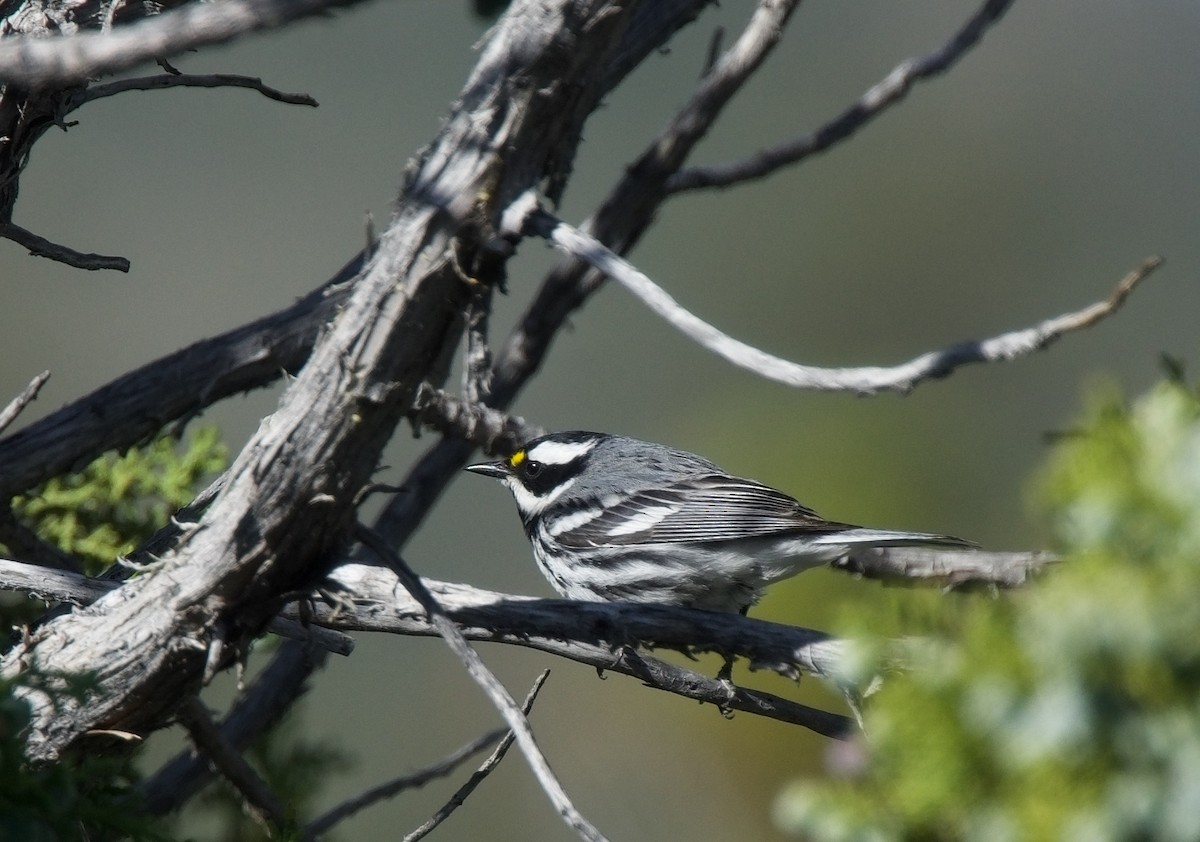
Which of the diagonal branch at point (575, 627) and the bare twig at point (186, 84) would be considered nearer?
the diagonal branch at point (575, 627)

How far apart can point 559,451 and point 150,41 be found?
8.23 ft

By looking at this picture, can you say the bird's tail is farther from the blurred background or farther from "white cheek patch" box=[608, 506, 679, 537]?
the blurred background

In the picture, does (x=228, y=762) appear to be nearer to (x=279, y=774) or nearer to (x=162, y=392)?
(x=279, y=774)

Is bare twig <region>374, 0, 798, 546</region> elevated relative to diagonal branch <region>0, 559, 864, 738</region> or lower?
elevated

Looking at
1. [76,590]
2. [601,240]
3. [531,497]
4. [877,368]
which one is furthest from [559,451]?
[877,368]

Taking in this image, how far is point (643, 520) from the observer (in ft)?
12.0

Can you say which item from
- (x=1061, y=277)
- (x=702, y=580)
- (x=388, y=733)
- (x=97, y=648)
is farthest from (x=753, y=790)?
(x=1061, y=277)

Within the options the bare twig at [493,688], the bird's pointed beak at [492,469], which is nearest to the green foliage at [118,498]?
the bird's pointed beak at [492,469]

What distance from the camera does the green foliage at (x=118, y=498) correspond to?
316 centimetres

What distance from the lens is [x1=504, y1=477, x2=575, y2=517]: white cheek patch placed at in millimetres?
3910

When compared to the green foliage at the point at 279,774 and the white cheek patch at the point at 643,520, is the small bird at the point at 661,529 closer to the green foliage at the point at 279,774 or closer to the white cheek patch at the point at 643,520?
the white cheek patch at the point at 643,520

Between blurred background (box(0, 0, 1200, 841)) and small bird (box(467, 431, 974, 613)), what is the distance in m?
1.55

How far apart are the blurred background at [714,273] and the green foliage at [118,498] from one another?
2.79m

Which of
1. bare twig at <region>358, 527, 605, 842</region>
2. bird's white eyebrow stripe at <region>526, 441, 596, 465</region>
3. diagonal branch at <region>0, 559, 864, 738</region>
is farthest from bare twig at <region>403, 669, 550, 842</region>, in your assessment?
bird's white eyebrow stripe at <region>526, 441, 596, 465</region>
